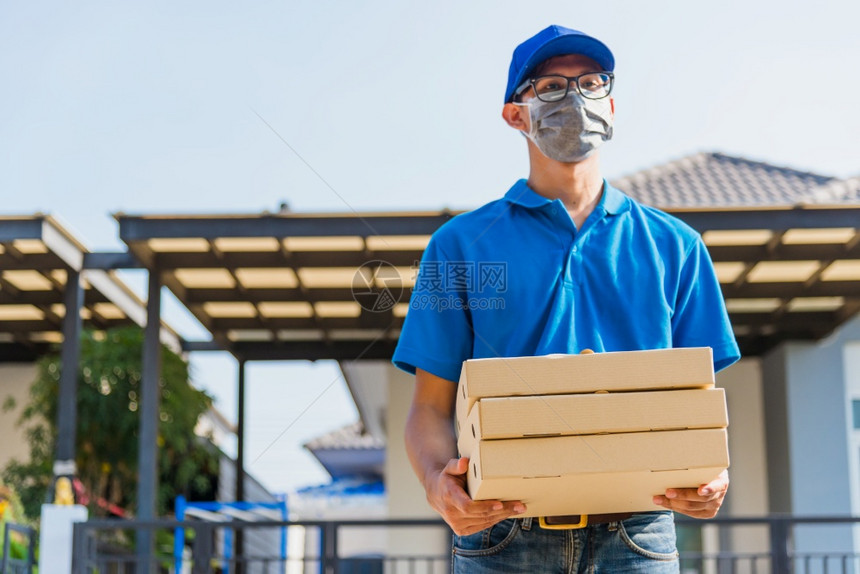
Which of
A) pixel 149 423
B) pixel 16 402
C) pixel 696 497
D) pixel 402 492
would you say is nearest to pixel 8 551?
pixel 149 423

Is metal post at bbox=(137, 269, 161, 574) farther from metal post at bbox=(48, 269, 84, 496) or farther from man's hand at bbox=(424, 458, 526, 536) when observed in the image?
man's hand at bbox=(424, 458, 526, 536)

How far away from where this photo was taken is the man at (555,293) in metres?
1.62

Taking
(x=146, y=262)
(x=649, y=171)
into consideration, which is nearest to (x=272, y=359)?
(x=146, y=262)

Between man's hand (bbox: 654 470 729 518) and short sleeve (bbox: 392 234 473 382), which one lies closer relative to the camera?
man's hand (bbox: 654 470 729 518)

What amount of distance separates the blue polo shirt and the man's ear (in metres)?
0.15

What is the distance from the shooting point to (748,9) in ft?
26.1

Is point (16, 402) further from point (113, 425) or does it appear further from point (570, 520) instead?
point (570, 520)

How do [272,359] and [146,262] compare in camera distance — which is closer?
[146,262]

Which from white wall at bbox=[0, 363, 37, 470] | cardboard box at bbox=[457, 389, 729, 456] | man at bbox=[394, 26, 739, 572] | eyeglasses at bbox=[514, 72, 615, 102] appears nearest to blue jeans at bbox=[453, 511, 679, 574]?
man at bbox=[394, 26, 739, 572]

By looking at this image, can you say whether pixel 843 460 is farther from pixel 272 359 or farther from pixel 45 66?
pixel 45 66

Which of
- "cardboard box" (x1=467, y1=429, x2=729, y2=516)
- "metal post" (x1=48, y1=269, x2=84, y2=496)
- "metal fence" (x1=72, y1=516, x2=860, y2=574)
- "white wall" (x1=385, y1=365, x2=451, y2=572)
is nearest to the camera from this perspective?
"cardboard box" (x1=467, y1=429, x2=729, y2=516)

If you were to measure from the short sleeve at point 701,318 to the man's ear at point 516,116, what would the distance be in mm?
408

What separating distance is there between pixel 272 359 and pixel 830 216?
18.8ft

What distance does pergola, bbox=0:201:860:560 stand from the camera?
25.3ft
